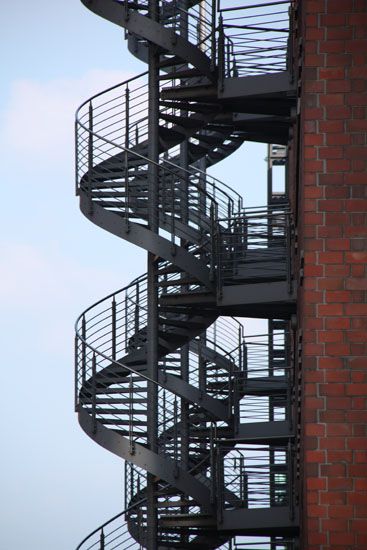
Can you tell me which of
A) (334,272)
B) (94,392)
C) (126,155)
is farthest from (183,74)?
(334,272)

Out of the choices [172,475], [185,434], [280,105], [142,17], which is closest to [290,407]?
[185,434]

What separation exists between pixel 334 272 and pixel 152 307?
7.78 meters

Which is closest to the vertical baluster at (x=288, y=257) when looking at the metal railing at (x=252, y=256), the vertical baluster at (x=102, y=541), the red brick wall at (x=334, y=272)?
the metal railing at (x=252, y=256)

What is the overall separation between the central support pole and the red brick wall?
691 centimetres

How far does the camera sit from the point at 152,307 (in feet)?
77.4

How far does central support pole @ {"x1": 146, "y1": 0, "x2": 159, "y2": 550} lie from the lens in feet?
75.9

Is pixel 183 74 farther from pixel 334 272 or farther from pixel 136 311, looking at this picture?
pixel 334 272

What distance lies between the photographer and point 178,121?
975 inches

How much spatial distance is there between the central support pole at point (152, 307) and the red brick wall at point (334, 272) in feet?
22.7

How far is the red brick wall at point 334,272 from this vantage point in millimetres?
15727

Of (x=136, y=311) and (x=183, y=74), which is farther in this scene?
(x=136, y=311)

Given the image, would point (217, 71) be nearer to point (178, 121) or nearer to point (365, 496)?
point (178, 121)

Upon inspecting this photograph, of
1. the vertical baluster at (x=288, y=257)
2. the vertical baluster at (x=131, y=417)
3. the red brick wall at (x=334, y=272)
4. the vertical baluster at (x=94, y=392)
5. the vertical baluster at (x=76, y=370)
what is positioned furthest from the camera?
the vertical baluster at (x=76, y=370)

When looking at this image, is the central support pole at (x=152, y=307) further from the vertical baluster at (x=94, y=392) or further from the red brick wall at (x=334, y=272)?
the red brick wall at (x=334, y=272)
